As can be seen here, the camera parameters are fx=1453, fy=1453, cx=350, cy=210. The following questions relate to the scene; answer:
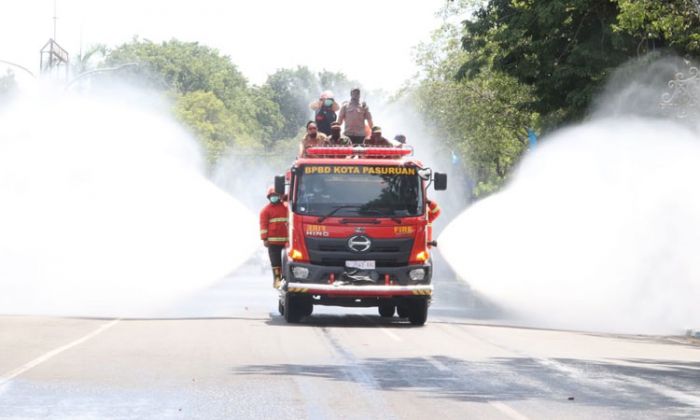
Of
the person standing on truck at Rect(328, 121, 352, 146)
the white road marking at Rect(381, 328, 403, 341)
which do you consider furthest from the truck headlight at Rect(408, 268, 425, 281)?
the person standing on truck at Rect(328, 121, 352, 146)

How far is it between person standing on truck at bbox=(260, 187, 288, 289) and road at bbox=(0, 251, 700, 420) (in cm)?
120

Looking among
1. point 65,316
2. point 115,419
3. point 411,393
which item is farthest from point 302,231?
point 115,419

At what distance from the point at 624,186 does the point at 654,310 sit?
3246 mm

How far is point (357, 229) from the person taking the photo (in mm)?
22625

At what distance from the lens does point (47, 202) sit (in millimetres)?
44312

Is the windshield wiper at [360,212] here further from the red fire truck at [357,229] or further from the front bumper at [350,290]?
the front bumper at [350,290]

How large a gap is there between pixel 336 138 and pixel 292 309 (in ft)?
9.88

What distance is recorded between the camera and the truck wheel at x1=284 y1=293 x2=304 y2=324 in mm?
23391

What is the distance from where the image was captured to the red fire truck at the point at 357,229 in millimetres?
22625

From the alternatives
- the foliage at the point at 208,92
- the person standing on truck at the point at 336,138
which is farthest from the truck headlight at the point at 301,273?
the foliage at the point at 208,92

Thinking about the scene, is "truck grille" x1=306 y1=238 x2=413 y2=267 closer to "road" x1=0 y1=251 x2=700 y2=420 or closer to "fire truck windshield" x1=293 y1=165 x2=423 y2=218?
"fire truck windshield" x1=293 y1=165 x2=423 y2=218

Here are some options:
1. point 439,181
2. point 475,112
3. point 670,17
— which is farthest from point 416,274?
point 475,112

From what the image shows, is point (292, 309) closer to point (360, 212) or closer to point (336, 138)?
point (360, 212)

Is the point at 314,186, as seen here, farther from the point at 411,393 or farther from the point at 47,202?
the point at 47,202
